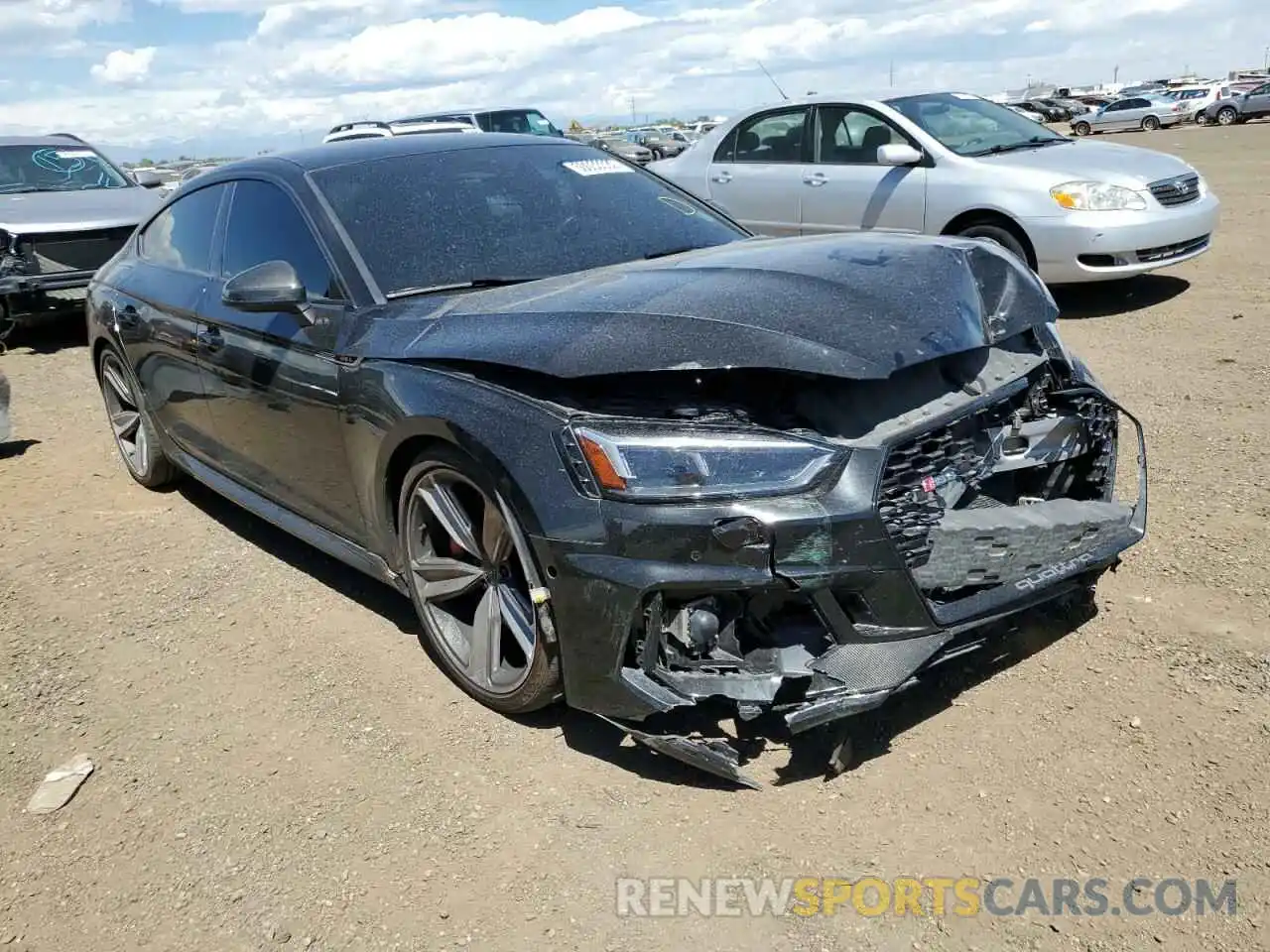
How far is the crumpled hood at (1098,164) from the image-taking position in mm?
7688

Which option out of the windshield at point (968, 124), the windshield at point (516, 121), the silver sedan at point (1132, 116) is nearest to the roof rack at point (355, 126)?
the windshield at point (516, 121)

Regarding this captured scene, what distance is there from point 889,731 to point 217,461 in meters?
3.01

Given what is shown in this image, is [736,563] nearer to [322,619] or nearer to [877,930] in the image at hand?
[877,930]

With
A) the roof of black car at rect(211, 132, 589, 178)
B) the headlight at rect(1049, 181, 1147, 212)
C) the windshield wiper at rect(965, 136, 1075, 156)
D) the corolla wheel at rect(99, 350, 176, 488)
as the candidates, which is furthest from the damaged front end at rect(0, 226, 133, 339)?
the headlight at rect(1049, 181, 1147, 212)

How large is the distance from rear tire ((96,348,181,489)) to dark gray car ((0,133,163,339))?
385 cm

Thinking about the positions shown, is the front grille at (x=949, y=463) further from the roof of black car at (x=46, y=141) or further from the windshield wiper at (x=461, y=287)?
the roof of black car at (x=46, y=141)

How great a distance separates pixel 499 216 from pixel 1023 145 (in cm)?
599

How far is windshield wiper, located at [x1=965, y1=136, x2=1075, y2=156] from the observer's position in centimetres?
825

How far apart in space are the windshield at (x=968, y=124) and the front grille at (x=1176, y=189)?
1.03 metres

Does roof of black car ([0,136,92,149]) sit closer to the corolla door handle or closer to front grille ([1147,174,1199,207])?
the corolla door handle

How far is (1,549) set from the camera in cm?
505

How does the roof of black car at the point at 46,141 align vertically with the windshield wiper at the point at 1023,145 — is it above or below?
above

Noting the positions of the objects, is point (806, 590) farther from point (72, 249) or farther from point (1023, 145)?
point (72, 249)

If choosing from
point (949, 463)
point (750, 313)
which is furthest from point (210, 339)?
point (949, 463)
